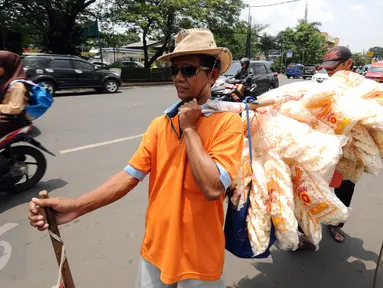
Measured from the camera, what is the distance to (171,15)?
1820 centimetres

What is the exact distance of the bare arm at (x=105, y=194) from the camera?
54.1 inches

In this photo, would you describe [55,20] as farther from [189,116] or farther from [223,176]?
[223,176]

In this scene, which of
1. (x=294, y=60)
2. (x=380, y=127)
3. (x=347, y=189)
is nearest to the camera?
(x=380, y=127)

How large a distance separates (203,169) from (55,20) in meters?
19.7

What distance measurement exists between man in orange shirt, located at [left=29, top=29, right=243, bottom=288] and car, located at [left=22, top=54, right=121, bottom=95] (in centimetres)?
1048

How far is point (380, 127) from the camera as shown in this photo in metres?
1.73

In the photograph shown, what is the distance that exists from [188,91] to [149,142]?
0.97 ft

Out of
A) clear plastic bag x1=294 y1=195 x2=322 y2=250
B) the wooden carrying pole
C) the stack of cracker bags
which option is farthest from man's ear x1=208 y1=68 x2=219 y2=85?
the wooden carrying pole

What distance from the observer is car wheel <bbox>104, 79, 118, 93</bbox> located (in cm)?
1318

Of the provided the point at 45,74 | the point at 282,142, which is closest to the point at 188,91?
the point at 282,142

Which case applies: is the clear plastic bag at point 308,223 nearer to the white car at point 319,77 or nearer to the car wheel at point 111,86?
the white car at point 319,77

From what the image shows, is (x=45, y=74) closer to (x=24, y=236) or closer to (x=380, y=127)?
(x=24, y=236)

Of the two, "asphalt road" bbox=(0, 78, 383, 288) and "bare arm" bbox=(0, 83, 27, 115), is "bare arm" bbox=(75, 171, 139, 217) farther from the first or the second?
"bare arm" bbox=(0, 83, 27, 115)

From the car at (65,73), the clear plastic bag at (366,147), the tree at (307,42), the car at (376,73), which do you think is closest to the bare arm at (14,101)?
the clear plastic bag at (366,147)
